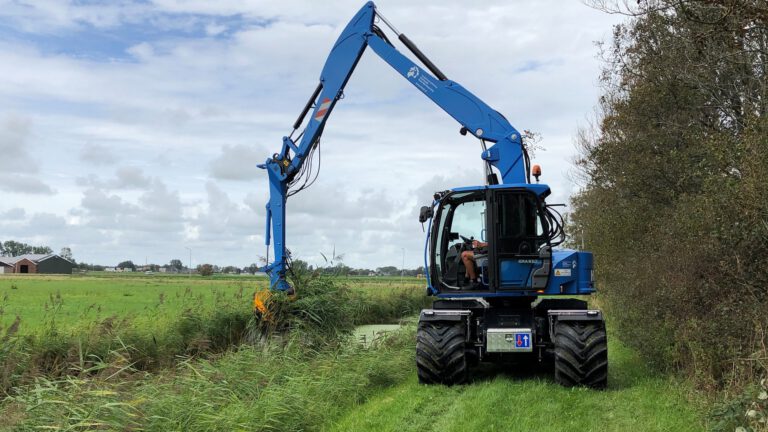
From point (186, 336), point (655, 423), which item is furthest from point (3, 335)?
point (655, 423)

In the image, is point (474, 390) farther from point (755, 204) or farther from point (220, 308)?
point (220, 308)

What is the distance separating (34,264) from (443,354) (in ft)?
323

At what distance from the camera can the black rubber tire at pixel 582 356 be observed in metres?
8.10

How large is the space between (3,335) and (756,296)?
10.7 meters

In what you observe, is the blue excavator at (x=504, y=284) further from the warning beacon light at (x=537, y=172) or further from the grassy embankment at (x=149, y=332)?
the grassy embankment at (x=149, y=332)

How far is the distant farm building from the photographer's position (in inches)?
3681

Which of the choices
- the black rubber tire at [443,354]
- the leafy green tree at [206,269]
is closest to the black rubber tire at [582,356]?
the black rubber tire at [443,354]

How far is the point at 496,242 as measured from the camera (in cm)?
875

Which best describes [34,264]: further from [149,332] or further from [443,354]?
[443,354]

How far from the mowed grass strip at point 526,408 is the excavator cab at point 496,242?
1317 mm

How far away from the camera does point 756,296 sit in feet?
23.2

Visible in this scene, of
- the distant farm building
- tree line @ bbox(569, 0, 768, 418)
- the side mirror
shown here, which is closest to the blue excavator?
the side mirror

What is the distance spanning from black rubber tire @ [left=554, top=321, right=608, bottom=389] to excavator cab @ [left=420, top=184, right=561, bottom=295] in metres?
0.77

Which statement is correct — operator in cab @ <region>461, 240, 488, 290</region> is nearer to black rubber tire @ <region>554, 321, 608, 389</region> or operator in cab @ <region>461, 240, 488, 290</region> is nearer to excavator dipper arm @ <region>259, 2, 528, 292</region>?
black rubber tire @ <region>554, 321, 608, 389</region>
